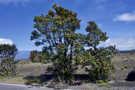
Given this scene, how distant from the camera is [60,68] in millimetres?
16375

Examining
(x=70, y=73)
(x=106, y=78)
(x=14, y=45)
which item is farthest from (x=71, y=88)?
(x=14, y=45)

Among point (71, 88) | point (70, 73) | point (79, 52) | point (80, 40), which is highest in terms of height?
point (80, 40)

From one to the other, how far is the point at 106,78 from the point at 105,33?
4.54 meters

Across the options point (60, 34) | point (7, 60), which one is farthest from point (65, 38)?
point (7, 60)

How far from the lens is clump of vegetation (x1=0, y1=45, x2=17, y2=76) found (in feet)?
75.7

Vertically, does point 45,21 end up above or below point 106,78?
above

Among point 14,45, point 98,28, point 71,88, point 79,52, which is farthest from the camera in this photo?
point 14,45

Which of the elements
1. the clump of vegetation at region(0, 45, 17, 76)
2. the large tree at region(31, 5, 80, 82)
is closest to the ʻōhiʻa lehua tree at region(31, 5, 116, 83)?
the large tree at region(31, 5, 80, 82)

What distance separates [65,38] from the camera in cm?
1546

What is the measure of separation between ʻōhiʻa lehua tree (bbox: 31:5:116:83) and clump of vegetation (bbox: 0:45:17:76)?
29.4 feet

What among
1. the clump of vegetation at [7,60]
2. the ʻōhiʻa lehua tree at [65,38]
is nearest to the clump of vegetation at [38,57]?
the ʻōhiʻa lehua tree at [65,38]

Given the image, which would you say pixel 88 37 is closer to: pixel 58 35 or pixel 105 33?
pixel 105 33

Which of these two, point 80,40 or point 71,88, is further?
point 80,40

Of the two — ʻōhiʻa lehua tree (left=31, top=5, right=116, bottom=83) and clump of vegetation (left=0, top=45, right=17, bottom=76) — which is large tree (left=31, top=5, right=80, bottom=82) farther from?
clump of vegetation (left=0, top=45, right=17, bottom=76)
